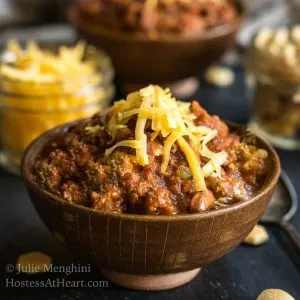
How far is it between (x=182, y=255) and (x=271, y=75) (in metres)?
0.90

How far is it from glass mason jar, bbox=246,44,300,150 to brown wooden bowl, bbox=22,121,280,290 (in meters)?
0.67

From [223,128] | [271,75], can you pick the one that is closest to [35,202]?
[223,128]

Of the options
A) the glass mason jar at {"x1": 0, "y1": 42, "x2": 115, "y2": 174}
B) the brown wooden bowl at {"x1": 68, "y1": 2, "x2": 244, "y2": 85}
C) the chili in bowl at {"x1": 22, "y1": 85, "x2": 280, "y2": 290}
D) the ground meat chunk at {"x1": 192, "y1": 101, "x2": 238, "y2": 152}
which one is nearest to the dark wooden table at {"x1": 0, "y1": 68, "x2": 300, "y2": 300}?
the chili in bowl at {"x1": 22, "y1": 85, "x2": 280, "y2": 290}

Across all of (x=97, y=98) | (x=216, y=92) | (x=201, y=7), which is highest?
(x=201, y=7)

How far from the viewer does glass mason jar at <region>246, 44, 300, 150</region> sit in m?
1.81

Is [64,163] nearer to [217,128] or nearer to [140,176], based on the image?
[140,176]

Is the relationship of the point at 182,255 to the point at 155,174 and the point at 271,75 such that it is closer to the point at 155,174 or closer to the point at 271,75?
the point at 155,174

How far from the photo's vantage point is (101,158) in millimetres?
1165

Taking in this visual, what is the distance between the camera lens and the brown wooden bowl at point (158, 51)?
1979 mm

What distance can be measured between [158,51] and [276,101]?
1.39 ft

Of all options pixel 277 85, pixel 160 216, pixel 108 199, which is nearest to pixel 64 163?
pixel 108 199

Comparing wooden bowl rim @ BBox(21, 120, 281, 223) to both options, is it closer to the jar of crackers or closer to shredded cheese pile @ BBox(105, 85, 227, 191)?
shredded cheese pile @ BBox(105, 85, 227, 191)

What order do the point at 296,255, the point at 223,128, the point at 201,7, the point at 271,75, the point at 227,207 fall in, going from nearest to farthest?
the point at 227,207, the point at 223,128, the point at 296,255, the point at 271,75, the point at 201,7

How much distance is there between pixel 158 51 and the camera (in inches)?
78.4
